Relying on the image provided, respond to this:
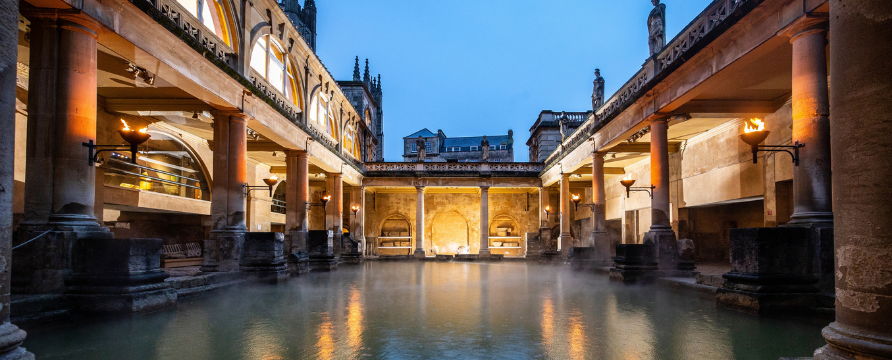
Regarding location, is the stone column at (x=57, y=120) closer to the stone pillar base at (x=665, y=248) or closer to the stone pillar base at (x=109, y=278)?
the stone pillar base at (x=109, y=278)

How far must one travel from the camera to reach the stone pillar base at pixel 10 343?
284cm

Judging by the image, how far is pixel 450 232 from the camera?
109 ft

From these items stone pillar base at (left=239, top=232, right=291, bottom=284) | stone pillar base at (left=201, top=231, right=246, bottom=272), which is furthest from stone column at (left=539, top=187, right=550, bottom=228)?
stone pillar base at (left=201, top=231, right=246, bottom=272)

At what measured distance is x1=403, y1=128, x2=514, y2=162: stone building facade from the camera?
55566 millimetres

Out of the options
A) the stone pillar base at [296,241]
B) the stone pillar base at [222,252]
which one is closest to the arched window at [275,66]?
the stone pillar base at [296,241]

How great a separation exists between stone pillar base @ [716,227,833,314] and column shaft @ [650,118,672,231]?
4.77 meters

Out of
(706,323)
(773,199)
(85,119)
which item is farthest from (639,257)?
(85,119)

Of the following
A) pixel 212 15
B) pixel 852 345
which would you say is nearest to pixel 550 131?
pixel 212 15

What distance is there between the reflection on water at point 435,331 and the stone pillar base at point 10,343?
3.93 ft

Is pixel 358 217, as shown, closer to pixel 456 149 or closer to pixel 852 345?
pixel 852 345

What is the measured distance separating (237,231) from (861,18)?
1146cm

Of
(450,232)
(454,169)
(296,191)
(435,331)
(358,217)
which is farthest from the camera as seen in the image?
(450,232)

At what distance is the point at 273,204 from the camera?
24.9m

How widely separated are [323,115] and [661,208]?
13722 mm
